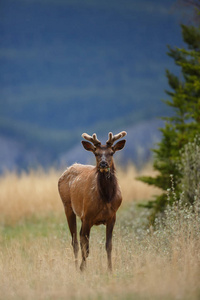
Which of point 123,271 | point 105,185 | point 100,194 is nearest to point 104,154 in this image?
point 105,185

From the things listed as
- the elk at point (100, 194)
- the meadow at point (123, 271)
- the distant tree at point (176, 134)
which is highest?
the distant tree at point (176, 134)

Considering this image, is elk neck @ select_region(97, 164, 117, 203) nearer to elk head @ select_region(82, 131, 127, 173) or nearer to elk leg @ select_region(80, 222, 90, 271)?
elk head @ select_region(82, 131, 127, 173)

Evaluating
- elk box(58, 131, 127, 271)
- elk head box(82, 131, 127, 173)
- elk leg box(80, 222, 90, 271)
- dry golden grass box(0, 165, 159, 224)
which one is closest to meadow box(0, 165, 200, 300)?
elk leg box(80, 222, 90, 271)

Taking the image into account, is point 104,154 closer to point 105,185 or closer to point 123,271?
point 105,185

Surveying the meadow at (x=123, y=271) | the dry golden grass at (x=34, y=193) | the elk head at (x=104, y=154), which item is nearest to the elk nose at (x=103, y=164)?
the elk head at (x=104, y=154)

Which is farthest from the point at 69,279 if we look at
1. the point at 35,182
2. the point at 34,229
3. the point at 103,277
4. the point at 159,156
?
the point at 35,182

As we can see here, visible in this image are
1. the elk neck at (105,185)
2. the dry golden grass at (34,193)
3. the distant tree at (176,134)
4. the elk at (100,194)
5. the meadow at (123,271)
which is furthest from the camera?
the dry golden grass at (34,193)

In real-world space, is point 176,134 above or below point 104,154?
above

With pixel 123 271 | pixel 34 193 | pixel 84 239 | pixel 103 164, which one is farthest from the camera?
pixel 34 193

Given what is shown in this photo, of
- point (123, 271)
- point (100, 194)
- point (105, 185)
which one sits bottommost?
point (123, 271)

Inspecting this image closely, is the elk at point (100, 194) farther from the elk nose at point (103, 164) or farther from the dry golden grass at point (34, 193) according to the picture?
the dry golden grass at point (34, 193)

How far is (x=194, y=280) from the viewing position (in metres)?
5.49

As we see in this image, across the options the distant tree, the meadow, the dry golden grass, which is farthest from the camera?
the dry golden grass

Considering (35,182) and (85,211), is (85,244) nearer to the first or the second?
(85,211)
